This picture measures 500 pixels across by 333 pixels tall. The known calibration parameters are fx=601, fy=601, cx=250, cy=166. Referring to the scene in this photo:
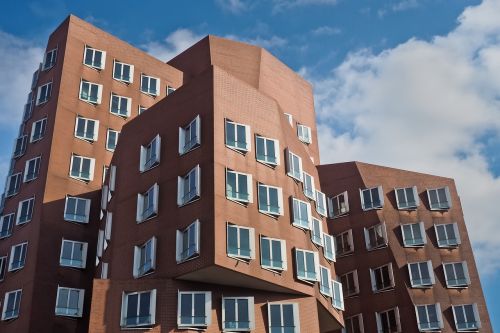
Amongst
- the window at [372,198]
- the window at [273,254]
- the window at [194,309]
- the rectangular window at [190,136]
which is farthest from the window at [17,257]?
the window at [372,198]

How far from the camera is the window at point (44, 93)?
200 ft

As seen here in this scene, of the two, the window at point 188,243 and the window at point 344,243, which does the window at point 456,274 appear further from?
the window at point 188,243

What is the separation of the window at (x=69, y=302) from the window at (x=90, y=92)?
19.7 meters

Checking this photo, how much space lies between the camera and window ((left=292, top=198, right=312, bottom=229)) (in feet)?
145

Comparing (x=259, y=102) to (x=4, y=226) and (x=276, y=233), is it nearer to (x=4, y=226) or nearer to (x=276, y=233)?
(x=276, y=233)

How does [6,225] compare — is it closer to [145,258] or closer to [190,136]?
[145,258]

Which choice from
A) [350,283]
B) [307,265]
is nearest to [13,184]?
[307,265]

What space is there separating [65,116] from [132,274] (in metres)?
22.3

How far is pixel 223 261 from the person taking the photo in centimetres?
3784

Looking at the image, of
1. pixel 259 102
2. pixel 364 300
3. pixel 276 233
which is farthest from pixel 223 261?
pixel 364 300

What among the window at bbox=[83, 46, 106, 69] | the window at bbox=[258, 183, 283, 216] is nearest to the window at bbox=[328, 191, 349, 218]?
the window at bbox=[258, 183, 283, 216]

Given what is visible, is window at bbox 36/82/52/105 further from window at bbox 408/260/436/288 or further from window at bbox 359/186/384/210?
window at bbox 408/260/436/288

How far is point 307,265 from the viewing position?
42969mm

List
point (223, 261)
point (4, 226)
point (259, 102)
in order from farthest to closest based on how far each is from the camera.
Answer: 1. point (4, 226)
2. point (259, 102)
3. point (223, 261)
